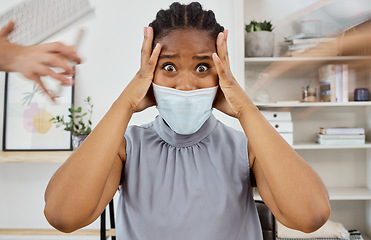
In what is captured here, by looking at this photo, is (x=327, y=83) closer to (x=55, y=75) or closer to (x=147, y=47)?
(x=147, y=47)

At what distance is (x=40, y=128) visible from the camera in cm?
253

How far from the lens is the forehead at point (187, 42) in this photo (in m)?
0.91

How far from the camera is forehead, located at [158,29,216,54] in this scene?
908 millimetres

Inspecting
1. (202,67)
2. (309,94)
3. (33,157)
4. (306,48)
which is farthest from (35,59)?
(309,94)

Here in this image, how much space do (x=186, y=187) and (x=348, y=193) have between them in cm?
181

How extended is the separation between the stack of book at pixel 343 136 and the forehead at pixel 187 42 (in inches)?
65.2

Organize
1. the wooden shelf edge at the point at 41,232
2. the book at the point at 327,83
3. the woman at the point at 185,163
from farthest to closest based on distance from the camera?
1. the wooden shelf edge at the point at 41,232
2. the book at the point at 327,83
3. the woman at the point at 185,163

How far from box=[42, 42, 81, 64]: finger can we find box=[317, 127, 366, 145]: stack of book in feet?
6.73

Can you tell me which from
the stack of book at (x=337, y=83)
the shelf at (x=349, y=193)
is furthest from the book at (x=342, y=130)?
the shelf at (x=349, y=193)

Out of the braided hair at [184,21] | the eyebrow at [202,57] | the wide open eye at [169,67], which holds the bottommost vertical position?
the wide open eye at [169,67]

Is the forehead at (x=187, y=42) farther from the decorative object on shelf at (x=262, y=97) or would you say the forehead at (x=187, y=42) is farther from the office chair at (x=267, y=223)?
the decorative object on shelf at (x=262, y=97)

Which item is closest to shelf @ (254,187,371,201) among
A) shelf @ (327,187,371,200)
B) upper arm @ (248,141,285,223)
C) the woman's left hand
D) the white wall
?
shelf @ (327,187,371,200)

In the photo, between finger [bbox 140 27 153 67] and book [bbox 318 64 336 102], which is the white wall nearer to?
book [bbox 318 64 336 102]

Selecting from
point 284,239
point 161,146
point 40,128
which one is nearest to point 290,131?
point 284,239
